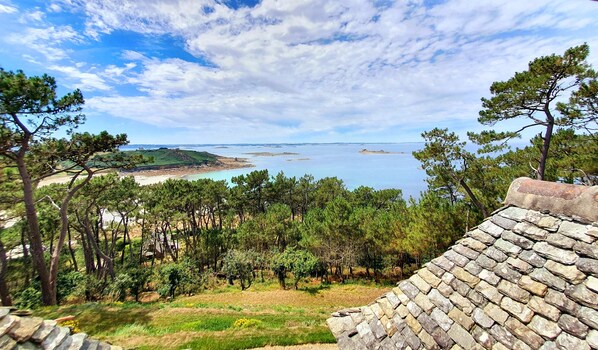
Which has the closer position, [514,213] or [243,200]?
[514,213]

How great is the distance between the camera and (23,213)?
55.1ft

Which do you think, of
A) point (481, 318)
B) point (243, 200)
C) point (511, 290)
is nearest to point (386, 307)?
point (481, 318)

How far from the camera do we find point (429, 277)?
4.34 metres

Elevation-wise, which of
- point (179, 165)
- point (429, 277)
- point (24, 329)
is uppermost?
point (24, 329)

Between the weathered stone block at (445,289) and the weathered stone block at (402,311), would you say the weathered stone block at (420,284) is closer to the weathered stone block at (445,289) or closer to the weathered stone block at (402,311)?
the weathered stone block at (445,289)

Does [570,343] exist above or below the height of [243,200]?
above

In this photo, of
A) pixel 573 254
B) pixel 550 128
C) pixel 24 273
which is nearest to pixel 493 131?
pixel 550 128

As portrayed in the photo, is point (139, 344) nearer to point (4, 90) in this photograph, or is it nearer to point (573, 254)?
point (4, 90)

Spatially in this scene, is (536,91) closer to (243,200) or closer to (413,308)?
(413,308)

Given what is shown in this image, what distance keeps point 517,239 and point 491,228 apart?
0.53m

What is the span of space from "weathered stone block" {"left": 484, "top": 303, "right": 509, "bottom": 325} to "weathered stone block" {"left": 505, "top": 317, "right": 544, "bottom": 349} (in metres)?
0.05

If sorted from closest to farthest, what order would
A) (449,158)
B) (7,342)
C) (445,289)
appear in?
(7,342) → (445,289) → (449,158)

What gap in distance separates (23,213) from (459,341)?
78.9 ft

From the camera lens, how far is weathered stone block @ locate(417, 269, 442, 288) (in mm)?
4148
